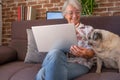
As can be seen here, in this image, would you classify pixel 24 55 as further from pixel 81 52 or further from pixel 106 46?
pixel 106 46

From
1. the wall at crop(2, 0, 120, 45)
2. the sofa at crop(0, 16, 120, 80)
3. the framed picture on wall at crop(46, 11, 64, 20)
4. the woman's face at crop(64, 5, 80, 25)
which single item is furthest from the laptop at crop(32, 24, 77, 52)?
the wall at crop(2, 0, 120, 45)

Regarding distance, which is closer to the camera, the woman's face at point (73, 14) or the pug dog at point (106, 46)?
the pug dog at point (106, 46)

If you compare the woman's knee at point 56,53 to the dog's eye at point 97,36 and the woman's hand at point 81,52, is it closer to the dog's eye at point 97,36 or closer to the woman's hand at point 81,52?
the woman's hand at point 81,52

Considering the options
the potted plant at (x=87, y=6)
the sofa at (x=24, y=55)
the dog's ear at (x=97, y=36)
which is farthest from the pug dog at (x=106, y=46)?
the potted plant at (x=87, y=6)

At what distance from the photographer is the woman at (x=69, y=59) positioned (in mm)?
1578

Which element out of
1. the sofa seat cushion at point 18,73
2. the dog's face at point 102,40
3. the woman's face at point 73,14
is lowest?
the sofa seat cushion at point 18,73

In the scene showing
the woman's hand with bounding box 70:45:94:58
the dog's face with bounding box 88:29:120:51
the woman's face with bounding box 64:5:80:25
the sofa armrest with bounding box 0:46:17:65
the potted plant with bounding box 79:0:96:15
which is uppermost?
the potted plant with bounding box 79:0:96:15

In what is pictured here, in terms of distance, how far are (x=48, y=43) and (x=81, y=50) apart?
0.28 metres

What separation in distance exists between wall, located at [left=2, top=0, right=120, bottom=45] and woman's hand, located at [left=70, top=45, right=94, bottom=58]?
52.4 inches

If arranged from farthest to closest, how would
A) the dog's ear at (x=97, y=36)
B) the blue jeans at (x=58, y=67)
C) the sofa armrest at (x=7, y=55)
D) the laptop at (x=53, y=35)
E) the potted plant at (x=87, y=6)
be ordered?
1. the potted plant at (x=87, y=6)
2. the sofa armrest at (x=7, y=55)
3. the dog's ear at (x=97, y=36)
4. the laptop at (x=53, y=35)
5. the blue jeans at (x=58, y=67)

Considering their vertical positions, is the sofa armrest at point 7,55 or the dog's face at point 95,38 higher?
the dog's face at point 95,38

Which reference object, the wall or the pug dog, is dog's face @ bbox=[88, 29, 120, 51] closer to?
the pug dog

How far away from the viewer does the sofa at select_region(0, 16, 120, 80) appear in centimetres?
180

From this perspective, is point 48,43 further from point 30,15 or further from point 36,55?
point 30,15
